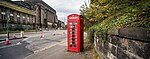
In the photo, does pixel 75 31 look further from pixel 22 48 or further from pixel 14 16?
pixel 14 16

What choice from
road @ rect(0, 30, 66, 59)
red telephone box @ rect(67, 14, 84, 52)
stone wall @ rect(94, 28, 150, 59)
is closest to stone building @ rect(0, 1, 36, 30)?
road @ rect(0, 30, 66, 59)

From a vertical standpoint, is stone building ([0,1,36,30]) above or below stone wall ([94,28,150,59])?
above

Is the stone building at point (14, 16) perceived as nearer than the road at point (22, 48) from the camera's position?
No

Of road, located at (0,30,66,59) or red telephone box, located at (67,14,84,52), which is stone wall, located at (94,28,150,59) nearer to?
red telephone box, located at (67,14,84,52)

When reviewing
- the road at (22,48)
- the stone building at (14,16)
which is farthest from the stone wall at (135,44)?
the stone building at (14,16)

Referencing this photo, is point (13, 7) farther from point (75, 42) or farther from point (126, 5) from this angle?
point (126, 5)

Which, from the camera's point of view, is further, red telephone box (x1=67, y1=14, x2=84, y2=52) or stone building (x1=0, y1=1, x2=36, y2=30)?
stone building (x1=0, y1=1, x2=36, y2=30)

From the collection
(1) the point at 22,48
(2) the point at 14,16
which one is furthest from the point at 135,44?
(2) the point at 14,16

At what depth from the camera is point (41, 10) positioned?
83125 millimetres

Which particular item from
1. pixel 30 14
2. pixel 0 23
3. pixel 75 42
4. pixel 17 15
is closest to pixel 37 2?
pixel 30 14

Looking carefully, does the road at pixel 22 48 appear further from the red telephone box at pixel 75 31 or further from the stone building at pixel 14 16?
the stone building at pixel 14 16

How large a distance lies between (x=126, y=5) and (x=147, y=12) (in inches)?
45.5

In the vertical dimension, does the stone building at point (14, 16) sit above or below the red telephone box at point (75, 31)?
above

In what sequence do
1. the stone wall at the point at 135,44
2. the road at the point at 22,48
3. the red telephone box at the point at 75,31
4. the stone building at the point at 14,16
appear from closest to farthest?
1. the stone wall at the point at 135,44
2. the road at the point at 22,48
3. the red telephone box at the point at 75,31
4. the stone building at the point at 14,16
